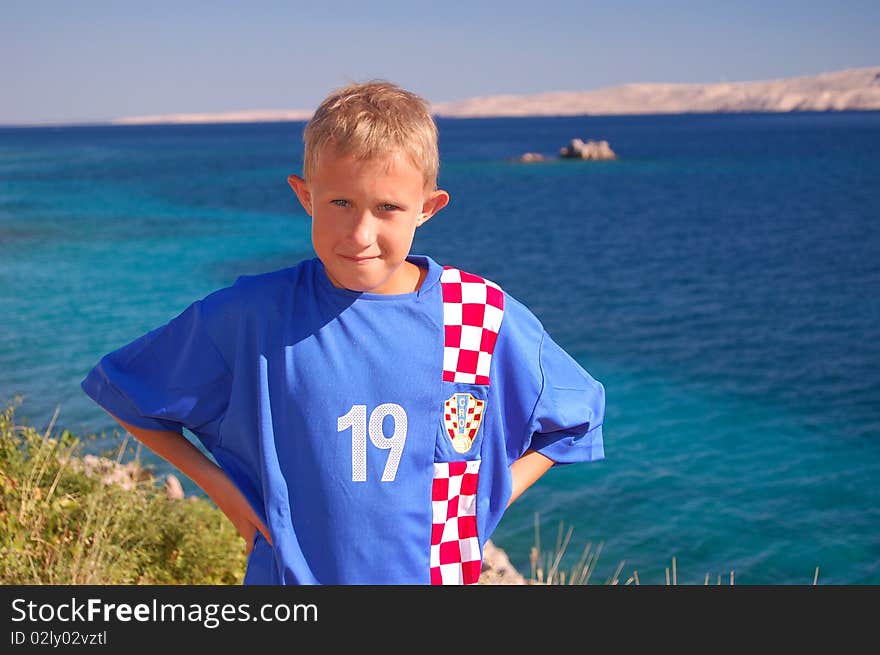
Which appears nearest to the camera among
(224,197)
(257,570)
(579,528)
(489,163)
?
(257,570)

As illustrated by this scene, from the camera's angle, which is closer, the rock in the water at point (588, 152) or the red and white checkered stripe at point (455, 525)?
the red and white checkered stripe at point (455, 525)

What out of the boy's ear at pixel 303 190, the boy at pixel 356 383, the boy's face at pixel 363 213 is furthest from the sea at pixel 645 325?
the boy's face at pixel 363 213

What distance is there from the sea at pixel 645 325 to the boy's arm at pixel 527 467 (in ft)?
11.5

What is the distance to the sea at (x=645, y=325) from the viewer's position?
1245 cm

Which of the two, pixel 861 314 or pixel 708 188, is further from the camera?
pixel 708 188

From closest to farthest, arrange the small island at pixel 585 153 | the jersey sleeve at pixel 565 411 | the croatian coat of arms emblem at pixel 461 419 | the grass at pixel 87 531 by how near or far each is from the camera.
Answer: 1. the croatian coat of arms emblem at pixel 461 419
2. the jersey sleeve at pixel 565 411
3. the grass at pixel 87 531
4. the small island at pixel 585 153

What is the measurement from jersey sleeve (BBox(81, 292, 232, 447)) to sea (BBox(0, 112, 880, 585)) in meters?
3.34

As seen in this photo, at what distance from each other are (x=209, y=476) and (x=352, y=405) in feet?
1.42

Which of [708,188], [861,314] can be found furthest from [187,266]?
[708,188]

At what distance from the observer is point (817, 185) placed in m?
61.1

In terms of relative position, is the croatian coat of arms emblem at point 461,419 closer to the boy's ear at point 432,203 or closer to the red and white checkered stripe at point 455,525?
the red and white checkered stripe at point 455,525

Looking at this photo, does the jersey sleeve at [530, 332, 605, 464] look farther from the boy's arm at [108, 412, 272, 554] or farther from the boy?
the boy's arm at [108, 412, 272, 554]
